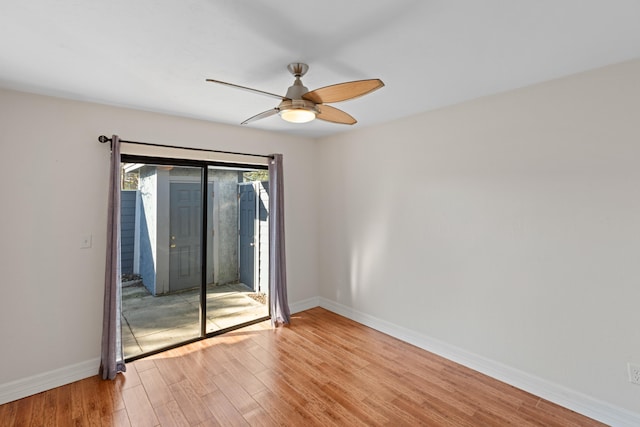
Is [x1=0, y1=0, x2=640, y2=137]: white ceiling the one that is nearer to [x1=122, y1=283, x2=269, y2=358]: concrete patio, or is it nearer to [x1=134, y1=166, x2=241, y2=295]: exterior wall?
[x1=134, y1=166, x2=241, y2=295]: exterior wall

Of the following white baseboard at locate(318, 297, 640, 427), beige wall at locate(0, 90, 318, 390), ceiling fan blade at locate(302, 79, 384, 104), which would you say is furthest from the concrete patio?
ceiling fan blade at locate(302, 79, 384, 104)

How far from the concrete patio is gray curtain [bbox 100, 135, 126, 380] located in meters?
0.32

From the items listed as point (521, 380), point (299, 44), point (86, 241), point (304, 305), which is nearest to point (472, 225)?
point (521, 380)

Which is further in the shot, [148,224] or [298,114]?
[148,224]

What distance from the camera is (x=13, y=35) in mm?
1610

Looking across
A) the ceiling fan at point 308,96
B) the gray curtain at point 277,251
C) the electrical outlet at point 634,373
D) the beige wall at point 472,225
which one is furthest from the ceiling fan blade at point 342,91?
the electrical outlet at point 634,373

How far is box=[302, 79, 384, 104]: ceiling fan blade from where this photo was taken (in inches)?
63.5

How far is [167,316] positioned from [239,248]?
122 centimetres

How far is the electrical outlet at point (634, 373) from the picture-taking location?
→ 196 centimetres

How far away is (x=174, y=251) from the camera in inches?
133

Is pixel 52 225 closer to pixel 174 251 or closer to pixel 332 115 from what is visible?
pixel 174 251

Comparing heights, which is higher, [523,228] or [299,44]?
[299,44]

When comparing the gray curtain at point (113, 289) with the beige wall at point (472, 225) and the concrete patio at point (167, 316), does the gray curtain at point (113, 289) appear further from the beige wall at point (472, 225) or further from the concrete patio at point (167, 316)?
the concrete patio at point (167, 316)

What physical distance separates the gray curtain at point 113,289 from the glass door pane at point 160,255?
298 millimetres
